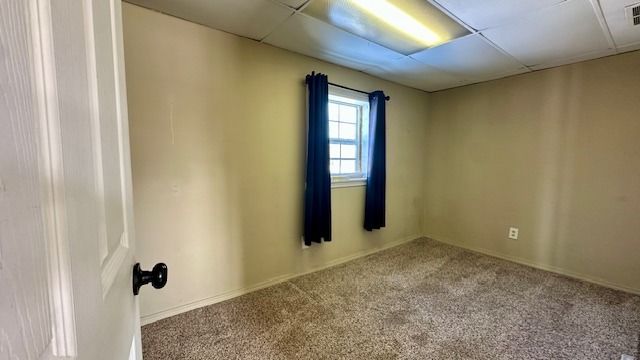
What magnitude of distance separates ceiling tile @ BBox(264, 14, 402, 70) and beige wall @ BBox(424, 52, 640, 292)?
5.20ft

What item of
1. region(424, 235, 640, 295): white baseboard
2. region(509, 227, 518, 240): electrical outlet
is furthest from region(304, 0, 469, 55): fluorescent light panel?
region(424, 235, 640, 295): white baseboard

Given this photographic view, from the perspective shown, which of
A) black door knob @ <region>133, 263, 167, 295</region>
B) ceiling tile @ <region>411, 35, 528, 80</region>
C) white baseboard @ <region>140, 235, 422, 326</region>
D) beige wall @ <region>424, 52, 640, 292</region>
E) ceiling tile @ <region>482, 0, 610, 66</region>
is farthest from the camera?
beige wall @ <region>424, 52, 640, 292</region>

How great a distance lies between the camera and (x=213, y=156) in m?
2.05

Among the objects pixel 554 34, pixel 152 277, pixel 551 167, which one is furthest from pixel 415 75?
pixel 152 277

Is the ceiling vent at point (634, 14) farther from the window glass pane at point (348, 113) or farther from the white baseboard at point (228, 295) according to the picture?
the white baseboard at point (228, 295)

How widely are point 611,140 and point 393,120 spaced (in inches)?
80.7

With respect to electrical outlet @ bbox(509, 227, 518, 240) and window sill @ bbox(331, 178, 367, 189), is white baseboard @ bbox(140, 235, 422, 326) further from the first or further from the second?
electrical outlet @ bbox(509, 227, 518, 240)

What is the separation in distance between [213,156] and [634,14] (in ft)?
10.2

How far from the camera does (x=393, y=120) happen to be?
3.38 metres

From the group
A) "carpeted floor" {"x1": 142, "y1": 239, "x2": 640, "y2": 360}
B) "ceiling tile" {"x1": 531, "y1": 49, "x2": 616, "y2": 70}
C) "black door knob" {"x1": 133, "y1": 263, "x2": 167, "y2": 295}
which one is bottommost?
A: "carpeted floor" {"x1": 142, "y1": 239, "x2": 640, "y2": 360}

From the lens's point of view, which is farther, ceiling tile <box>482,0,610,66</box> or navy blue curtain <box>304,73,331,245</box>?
navy blue curtain <box>304,73,331,245</box>

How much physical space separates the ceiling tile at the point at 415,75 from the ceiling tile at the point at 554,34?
2.35 feet

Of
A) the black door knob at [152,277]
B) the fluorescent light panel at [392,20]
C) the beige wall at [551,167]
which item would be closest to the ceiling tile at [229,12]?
the fluorescent light panel at [392,20]

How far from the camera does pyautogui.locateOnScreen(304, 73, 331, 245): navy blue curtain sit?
2.43 m
